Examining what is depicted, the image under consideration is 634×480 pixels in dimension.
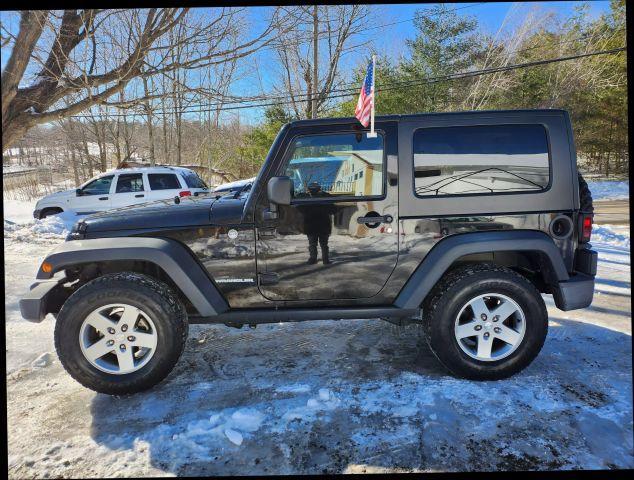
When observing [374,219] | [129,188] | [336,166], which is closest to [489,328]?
[374,219]

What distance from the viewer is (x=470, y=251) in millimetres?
2842

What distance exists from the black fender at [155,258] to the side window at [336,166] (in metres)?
0.95

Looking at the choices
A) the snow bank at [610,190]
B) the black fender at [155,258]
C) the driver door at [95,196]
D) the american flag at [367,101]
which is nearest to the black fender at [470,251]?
the american flag at [367,101]

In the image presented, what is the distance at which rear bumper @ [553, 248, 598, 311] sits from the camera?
292 cm

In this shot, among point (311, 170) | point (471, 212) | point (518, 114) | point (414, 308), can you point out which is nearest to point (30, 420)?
point (311, 170)

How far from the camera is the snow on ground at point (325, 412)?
2221mm

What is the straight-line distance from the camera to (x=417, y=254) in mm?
2949

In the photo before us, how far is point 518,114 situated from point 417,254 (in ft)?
4.26

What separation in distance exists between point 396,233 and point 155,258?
1.77 metres

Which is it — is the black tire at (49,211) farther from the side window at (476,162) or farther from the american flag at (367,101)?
the side window at (476,162)

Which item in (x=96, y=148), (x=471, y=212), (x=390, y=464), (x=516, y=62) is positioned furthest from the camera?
(x=96, y=148)

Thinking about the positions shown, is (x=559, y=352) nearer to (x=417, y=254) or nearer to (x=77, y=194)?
(x=417, y=254)

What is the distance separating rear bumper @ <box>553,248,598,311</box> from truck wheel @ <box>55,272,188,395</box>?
113 inches

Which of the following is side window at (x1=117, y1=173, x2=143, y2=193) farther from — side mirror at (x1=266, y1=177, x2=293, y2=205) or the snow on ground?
side mirror at (x1=266, y1=177, x2=293, y2=205)
